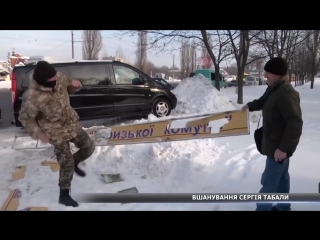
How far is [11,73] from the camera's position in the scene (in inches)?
224

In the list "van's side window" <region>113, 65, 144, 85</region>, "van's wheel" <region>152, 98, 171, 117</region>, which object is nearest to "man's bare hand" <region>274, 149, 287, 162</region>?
"van's side window" <region>113, 65, 144, 85</region>

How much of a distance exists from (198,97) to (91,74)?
8.69ft

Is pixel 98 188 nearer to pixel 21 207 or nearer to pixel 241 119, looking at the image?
pixel 21 207

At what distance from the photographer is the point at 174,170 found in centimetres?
422

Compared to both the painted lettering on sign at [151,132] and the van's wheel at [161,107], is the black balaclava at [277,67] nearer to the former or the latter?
the painted lettering on sign at [151,132]

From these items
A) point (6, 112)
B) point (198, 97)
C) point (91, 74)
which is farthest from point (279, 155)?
point (6, 112)

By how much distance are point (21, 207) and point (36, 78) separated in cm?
144

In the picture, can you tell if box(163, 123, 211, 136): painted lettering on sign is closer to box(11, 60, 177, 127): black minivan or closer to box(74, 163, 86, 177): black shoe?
box(74, 163, 86, 177): black shoe

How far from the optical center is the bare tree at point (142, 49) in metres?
3.73

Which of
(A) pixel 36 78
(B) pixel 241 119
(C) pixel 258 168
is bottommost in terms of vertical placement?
(C) pixel 258 168

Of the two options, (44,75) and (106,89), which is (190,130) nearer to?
(44,75)

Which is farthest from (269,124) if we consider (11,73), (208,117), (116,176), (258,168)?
(11,73)

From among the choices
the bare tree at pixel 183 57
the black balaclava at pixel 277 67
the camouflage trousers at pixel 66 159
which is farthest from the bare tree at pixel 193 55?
the camouflage trousers at pixel 66 159

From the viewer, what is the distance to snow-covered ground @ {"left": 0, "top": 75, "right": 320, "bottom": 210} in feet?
11.4
